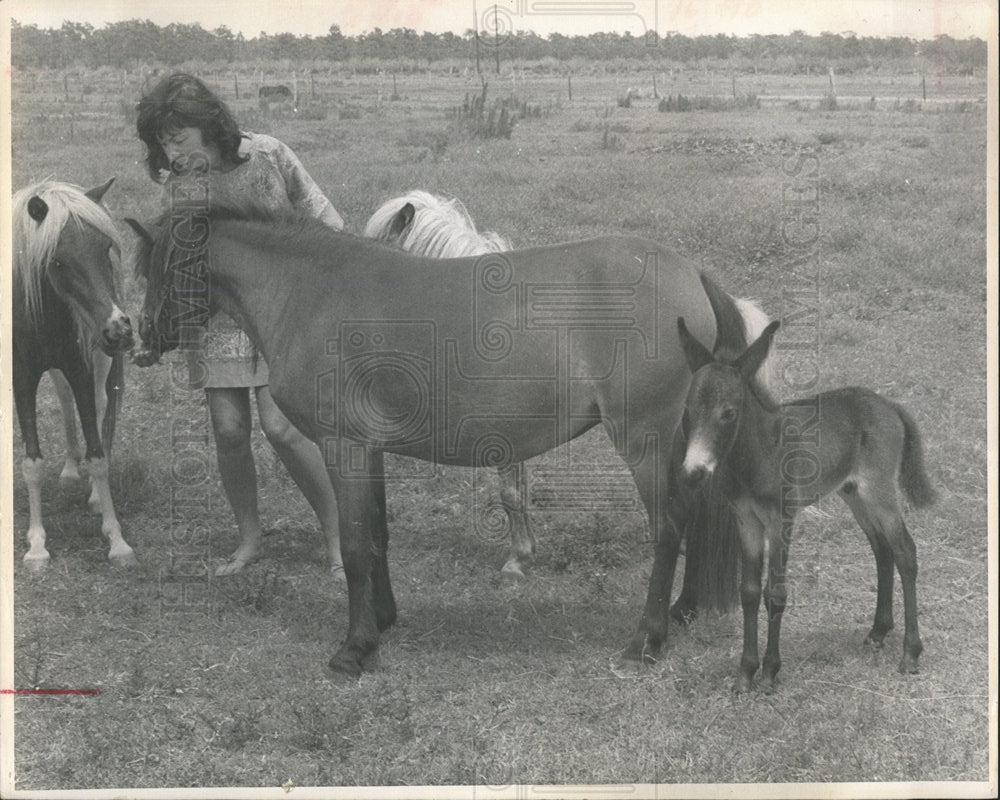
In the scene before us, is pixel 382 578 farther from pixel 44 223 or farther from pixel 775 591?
pixel 44 223

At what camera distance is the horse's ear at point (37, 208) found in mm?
5527

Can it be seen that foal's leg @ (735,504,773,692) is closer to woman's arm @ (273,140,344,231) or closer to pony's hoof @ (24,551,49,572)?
woman's arm @ (273,140,344,231)

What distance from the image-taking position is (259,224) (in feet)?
17.0

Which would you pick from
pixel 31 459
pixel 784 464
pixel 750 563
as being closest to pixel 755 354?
pixel 784 464

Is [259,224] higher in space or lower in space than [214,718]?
higher

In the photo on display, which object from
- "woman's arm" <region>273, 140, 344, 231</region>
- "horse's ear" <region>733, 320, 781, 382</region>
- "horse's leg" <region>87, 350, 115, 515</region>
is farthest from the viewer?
"horse's leg" <region>87, 350, 115, 515</region>

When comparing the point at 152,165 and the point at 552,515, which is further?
the point at 552,515

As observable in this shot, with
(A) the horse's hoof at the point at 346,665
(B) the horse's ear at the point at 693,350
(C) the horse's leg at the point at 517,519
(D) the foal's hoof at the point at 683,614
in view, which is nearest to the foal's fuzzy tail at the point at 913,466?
(B) the horse's ear at the point at 693,350

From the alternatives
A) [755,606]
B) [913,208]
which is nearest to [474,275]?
[755,606]

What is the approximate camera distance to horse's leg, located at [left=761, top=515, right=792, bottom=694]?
4.63 meters

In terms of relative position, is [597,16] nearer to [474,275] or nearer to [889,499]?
[474,275]

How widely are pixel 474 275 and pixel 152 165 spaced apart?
2033 millimetres

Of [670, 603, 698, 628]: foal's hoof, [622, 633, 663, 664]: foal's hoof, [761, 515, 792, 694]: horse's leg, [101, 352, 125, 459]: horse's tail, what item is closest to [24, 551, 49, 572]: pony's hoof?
[101, 352, 125, 459]: horse's tail

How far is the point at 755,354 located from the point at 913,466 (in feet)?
3.63
